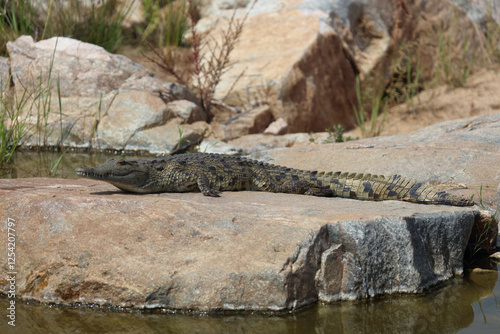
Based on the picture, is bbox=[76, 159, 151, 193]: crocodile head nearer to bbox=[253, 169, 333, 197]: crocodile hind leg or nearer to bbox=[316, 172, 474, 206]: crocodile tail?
bbox=[253, 169, 333, 197]: crocodile hind leg

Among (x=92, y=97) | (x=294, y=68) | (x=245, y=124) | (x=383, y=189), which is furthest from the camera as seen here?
(x=294, y=68)

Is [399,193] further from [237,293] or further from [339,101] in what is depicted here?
[339,101]

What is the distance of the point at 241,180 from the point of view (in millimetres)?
5121

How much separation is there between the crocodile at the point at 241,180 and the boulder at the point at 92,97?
9.93 feet

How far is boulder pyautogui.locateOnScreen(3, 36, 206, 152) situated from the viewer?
26.4 feet

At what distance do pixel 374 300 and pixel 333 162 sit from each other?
2.75m

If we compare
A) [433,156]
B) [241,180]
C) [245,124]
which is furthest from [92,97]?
[433,156]

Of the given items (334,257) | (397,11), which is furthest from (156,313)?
(397,11)


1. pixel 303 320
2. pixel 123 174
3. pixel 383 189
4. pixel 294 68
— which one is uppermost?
pixel 294 68

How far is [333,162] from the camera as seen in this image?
6.19m

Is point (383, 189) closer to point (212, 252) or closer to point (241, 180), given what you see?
point (241, 180)

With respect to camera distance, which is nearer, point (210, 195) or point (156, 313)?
point (156, 313)

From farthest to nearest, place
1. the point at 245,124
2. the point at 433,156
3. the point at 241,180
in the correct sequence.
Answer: the point at 245,124 < the point at 433,156 < the point at 241,180

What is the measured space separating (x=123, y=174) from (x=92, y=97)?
4550 millimetres
